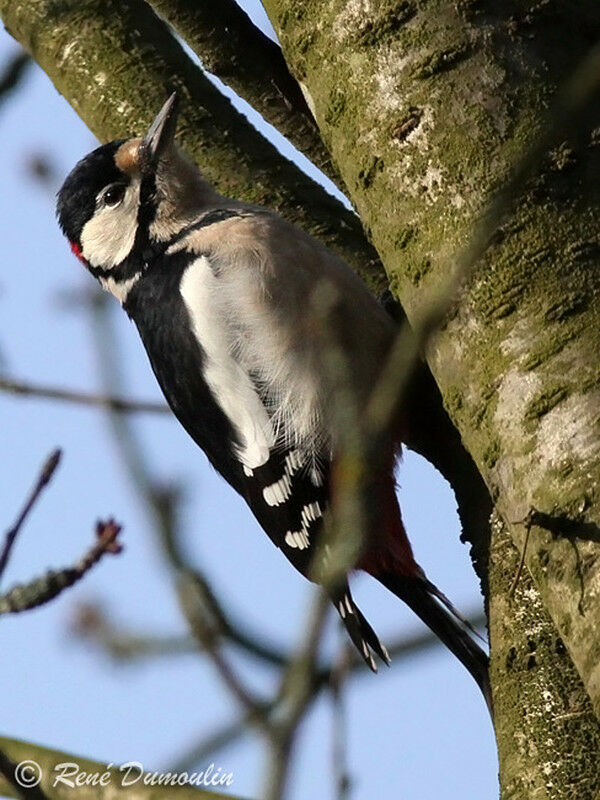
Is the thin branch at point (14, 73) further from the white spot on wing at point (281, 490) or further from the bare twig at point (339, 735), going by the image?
the bare twig at point (339, 735)

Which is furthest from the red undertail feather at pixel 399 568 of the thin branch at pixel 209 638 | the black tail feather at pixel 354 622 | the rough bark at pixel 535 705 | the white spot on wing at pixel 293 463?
the thin branch at pixel 209 638

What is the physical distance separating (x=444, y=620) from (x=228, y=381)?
0.92m

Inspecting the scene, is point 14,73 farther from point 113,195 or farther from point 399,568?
point 399,568

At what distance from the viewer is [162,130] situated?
138 inches

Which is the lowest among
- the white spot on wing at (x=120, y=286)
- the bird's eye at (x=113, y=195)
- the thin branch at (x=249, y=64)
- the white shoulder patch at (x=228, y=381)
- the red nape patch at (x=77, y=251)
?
the white shoulder patch at (x=228, y=381)

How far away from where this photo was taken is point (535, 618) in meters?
2.43

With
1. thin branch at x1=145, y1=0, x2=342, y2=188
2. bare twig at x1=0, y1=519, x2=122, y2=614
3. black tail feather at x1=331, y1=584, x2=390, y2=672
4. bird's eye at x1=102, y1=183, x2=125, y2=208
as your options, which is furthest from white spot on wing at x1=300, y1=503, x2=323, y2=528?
bare twig at x1=0, y1=519, x2=122, y2=614

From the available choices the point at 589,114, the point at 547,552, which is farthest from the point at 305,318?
the point at 547,552

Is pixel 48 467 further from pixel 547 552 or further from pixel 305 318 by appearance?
pixel 305 318

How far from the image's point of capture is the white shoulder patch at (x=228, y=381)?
368 cm

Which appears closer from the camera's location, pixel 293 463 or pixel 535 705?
pixel 535 705

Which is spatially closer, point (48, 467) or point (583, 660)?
point (48, 467)

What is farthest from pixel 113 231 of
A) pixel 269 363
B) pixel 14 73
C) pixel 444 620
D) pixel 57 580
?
pixel 57 580

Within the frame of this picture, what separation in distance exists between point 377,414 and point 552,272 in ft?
2.46
